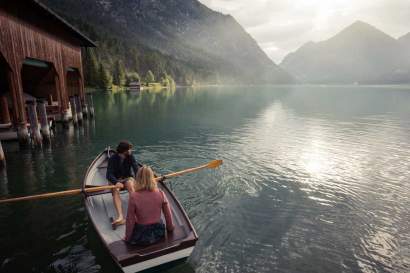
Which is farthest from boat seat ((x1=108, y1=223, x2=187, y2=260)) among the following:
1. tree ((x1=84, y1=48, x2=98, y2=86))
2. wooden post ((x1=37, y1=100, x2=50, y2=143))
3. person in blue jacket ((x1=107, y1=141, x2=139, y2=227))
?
tree ((x1=84, y1=48, x2=98, y2=86))

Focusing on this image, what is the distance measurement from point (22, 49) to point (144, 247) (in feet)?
61.3

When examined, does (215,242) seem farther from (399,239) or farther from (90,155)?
(90,155)

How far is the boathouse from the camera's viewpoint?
674 inches

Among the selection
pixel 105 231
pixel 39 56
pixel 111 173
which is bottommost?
pixel 105 231

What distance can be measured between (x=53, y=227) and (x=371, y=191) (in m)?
13.8

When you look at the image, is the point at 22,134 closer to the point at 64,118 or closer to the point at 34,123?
the point at 34,123

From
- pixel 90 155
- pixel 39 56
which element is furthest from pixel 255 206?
pixel 39 56

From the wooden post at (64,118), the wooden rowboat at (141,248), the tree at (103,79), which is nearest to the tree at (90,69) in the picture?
the tree at (103,79)

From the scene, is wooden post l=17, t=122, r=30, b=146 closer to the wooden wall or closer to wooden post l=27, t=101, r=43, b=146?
the wooden wall

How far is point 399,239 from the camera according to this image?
897cm

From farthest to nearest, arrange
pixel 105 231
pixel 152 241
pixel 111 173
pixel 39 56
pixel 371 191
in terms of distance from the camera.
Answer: pixel 39 56, pixel 371 191, pixel 111 173, pixel 105 231, pixel 152 241

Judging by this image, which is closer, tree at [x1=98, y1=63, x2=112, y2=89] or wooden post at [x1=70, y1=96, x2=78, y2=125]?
wooden post at [x1=70, y1=96, x2=78, y2=125]

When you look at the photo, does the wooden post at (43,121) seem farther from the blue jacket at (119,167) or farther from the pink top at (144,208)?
the pink top at (144,208)

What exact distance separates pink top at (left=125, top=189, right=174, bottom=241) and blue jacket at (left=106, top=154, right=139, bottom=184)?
10.4 feet
